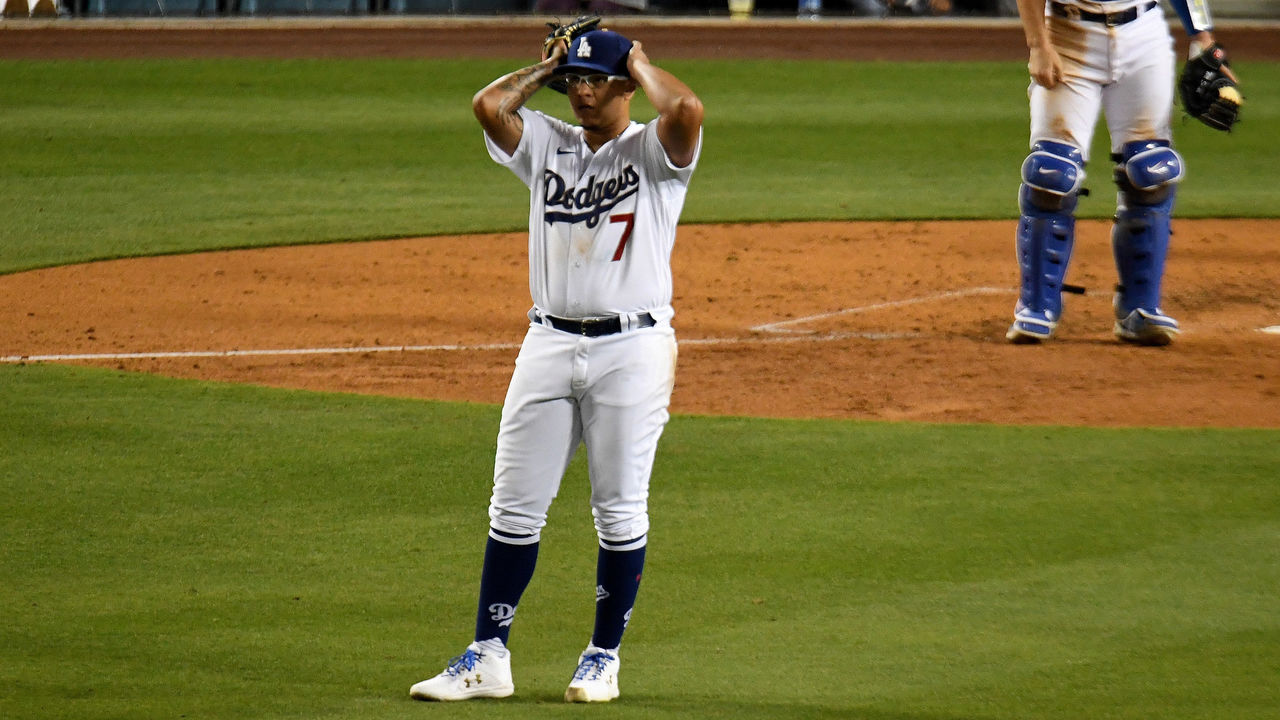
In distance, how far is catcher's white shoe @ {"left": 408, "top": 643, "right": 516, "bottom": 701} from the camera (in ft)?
13.7

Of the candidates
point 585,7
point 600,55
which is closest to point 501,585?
point 600,55

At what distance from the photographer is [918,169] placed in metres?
14.6

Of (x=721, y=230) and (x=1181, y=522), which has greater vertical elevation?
(x=1181, y=522)

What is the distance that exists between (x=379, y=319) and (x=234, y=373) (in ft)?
4.61

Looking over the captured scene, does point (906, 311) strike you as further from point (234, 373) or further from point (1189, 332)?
point (234, 373)

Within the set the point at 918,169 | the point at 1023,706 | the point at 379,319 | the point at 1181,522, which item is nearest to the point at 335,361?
the point at 379,319

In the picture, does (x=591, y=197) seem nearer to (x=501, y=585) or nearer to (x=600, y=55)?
(x=600, y=55)

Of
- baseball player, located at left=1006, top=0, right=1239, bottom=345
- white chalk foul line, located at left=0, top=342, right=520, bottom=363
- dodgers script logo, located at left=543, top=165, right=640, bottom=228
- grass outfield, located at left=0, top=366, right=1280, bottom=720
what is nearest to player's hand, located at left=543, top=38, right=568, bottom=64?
dodgers script logo, located at left=543, top=165, right=640, bottom=228

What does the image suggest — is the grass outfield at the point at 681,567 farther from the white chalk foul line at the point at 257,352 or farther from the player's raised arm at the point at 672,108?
the player's raised arm at the point at 672,108

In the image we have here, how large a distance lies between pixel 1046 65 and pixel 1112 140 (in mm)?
531

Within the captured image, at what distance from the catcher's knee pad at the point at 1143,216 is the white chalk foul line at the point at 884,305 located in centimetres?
141

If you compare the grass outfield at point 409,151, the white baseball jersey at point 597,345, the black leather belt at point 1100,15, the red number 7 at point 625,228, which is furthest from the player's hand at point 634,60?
the grass outfield at point 409,151

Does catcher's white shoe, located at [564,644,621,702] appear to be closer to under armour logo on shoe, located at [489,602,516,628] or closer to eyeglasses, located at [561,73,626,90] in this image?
under armour logo on shoe, located at [489,602,516,628]

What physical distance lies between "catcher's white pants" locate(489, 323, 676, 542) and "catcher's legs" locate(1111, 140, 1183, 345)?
4.62m
